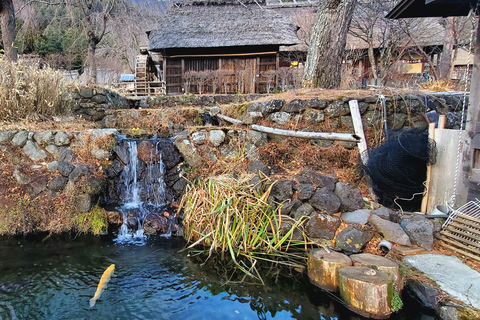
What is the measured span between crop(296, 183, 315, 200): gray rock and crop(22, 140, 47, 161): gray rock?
15.8ft

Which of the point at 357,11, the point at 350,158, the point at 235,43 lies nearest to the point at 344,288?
the point at 350,158

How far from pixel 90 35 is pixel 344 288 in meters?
17.7

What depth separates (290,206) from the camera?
15.8 ft

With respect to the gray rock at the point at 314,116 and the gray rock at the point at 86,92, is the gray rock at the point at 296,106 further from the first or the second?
the gray rock at the point at 86,92

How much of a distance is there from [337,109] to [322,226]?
2454 mm

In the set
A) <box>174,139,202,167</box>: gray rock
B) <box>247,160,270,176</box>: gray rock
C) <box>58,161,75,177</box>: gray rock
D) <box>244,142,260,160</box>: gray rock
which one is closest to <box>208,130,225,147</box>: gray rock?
<box>174,139,202,167</box>: gray rock

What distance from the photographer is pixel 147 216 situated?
5527mm

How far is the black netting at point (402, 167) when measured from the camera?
15.4ft

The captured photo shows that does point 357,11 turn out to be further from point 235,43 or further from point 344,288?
point 344,288

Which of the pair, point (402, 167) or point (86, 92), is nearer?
point (402, 167)

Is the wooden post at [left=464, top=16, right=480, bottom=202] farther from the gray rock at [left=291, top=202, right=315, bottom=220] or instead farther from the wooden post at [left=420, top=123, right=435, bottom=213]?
the gray rock at [left=291, top=202, right=315, bottom=220]

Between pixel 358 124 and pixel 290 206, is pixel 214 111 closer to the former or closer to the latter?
pixel 358 124

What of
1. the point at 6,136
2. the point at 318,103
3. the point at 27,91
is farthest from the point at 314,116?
the point at 27,91

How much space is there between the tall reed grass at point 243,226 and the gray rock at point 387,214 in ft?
3.64
